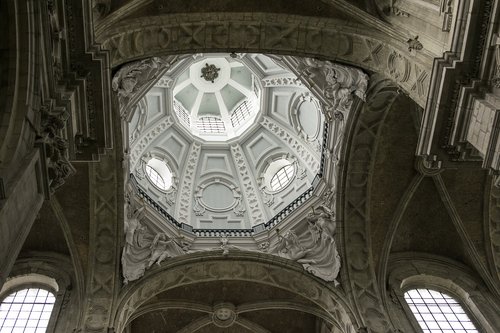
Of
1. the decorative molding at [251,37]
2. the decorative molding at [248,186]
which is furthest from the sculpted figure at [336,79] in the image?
the decorative molding at [248,186]

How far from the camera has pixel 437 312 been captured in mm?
14383

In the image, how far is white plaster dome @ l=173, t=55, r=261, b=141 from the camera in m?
25.8

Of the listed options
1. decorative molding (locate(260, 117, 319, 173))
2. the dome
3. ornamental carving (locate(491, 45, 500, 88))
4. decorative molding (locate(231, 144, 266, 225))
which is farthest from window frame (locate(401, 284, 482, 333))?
ornamental carving (locate(491, 45, 500, 88))

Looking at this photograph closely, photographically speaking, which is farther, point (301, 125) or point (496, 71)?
point (301, 125)

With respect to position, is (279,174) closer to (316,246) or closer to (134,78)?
(316,246)

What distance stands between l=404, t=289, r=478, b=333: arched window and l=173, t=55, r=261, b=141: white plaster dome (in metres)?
13.2

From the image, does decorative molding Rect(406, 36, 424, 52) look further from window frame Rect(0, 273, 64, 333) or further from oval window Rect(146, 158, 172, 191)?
oval window Rect(146, 158, 172, 191)

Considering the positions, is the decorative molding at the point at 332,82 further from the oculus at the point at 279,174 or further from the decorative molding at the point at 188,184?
the decorative molding at the point at 188,184

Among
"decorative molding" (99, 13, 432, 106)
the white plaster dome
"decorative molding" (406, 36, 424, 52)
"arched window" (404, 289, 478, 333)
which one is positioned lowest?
"arched window" (404, 289, 478, 333)

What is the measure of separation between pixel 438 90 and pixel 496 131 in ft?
4.42

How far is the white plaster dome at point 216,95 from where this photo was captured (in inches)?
1017

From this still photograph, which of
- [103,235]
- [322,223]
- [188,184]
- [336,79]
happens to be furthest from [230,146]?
[336,79]

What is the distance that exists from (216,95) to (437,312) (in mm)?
17332

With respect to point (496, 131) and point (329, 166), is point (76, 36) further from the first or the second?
point (329, 166)
